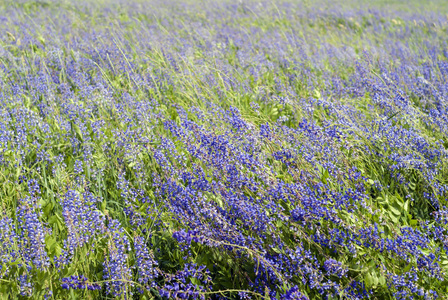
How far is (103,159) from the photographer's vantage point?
2.64m

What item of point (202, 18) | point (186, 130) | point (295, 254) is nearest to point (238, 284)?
point (295, 254)

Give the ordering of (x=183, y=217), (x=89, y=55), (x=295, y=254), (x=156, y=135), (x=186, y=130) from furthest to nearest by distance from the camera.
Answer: (x=89, y=55), (x=156, y=135), (x=186, y=130), (x=183, y=217), (x=295, y=254)

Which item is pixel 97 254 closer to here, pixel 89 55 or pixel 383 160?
pixel 383 160

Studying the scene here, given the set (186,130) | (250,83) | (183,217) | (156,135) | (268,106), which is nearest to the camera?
(183,217)

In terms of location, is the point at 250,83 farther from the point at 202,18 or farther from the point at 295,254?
the point at 202,18

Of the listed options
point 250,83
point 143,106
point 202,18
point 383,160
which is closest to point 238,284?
point 383,160

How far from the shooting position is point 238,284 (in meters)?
1.91

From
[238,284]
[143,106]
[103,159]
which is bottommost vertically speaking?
[238,284]

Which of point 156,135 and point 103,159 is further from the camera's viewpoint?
point 156,135

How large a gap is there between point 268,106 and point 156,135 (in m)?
1.30

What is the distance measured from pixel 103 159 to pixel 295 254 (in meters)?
1.53

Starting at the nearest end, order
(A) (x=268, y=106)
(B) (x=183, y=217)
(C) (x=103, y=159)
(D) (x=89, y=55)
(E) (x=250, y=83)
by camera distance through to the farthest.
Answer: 1. (B) (x=183, y=217)
2. (C) (x=103, y=159)
3. (A) (x=268, y=106)
4. (E) (x=250, y=83)
5. (D) (x=89, y=55)

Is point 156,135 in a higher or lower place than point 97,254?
higher

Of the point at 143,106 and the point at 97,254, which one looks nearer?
the point at 97,254
